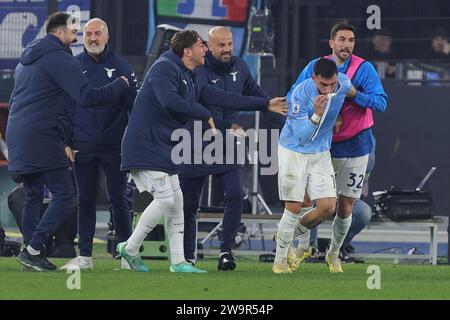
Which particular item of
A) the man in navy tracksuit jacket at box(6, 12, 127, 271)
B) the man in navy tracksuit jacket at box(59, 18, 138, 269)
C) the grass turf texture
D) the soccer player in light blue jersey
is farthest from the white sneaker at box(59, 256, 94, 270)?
the soccer player in light blue jersey

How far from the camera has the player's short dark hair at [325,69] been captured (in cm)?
1291

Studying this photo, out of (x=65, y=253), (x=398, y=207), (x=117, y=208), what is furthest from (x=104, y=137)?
(x=398, y=207)

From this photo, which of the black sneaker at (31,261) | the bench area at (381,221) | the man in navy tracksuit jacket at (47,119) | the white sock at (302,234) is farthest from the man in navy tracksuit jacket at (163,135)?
the bench area at (381,221)

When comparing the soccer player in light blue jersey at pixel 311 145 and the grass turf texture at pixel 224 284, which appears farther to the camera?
the soccer player in light blue jersey at pixel 311 145

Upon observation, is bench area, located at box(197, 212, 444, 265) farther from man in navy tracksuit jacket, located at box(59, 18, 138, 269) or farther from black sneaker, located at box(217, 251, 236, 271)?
man in navy tracksuit jacket, located at box(59, 18, 138, 269)

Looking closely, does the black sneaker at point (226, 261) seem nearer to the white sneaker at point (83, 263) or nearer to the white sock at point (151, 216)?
the white sneaker at point (83, 263)

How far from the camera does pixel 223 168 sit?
14117 mm

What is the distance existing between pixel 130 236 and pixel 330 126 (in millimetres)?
1974

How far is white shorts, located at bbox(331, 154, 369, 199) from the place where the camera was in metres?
13.8

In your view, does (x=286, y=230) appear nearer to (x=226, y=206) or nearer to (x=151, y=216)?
(x=226, y=206)

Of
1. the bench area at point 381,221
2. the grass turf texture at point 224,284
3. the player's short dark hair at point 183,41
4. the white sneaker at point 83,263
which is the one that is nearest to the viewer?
the grass turf texture at point 224,284

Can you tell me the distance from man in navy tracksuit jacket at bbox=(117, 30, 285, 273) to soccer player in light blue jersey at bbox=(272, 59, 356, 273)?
22 cm

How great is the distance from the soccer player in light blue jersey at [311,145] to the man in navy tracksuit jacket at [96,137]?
1510mm

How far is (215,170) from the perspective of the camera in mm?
14172
